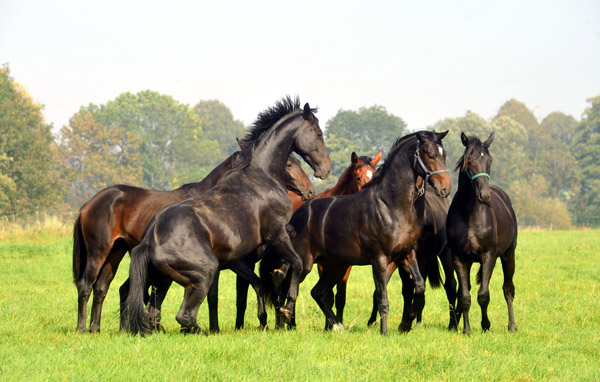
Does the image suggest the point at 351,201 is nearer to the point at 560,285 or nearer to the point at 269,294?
the point at 269,294

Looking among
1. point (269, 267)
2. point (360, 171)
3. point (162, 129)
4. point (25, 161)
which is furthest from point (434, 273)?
point (162, 129)

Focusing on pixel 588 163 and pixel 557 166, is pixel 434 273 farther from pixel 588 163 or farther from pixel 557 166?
pixel 557 166

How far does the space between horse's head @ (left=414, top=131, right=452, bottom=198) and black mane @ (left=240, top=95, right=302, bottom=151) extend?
1.98m

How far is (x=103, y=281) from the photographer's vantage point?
29.5 feet

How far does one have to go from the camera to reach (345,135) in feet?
265

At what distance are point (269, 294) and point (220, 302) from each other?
11.2 ft

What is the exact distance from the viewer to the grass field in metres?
5.90

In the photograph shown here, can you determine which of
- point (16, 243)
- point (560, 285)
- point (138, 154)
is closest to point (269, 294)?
point (560, 285)

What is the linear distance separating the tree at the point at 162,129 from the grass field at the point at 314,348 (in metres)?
64.7

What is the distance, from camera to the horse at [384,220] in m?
7.89

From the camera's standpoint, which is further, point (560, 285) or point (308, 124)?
point (560, 285)

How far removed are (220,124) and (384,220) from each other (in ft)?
319

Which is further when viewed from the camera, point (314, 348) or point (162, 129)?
point (162, 129)

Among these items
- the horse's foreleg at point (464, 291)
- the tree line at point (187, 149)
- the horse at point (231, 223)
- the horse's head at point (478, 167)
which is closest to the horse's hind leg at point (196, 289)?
the horse at point (231, 223)
